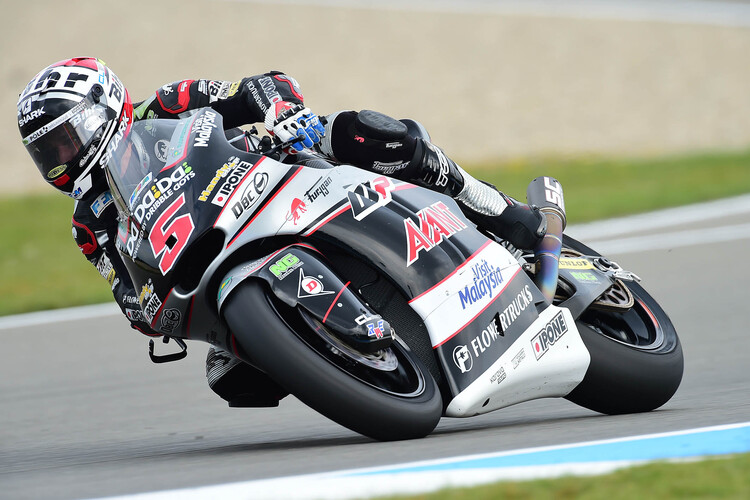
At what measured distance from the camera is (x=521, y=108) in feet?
Answer: 50.1

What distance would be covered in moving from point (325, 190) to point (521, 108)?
472 inches

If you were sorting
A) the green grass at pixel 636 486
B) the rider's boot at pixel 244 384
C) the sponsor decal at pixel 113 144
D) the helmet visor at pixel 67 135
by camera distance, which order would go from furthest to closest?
the rider's boot at pixel 244 384 < the sponsor decal at pixel 113 144 < the helmet visor at pixel 67 135 < the green grass at pixel 636 486

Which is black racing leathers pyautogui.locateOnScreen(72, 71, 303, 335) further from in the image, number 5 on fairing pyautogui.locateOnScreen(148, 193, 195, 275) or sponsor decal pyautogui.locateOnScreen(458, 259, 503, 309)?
sponsor decal pyautogui.locateOnScreen(458, 259, 503, 309)

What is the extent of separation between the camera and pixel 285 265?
3.41 metres

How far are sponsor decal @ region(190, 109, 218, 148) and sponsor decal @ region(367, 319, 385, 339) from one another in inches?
35.0

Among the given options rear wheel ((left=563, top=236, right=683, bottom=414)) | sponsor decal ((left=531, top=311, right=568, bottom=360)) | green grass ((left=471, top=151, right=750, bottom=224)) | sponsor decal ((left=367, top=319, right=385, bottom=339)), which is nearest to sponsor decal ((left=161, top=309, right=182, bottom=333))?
sponsor decal ((left=367, top=319, right=385, bottom=339))

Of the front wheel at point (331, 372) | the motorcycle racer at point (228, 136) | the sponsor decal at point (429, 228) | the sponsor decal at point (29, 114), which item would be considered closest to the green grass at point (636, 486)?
the front wheel at point (331, 372)

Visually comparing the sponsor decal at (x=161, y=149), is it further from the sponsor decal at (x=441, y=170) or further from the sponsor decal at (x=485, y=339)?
the sponsor decal at (x=485, y=339)

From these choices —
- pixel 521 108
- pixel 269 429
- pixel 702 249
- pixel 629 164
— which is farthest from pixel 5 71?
pixel 269 429

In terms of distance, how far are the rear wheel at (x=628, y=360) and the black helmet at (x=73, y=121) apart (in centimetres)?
188

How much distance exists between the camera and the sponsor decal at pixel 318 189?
3619 millimetres

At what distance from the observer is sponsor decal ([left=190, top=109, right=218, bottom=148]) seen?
373 cm

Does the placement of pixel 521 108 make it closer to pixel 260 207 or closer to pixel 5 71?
pixel 5 71

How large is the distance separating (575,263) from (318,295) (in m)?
1.47
